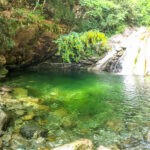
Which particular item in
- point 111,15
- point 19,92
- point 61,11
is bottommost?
point 19,92

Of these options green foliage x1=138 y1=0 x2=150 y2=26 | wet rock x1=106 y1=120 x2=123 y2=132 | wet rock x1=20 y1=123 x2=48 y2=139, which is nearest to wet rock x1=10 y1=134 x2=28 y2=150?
wet rock x1=20 y1=123 x2=48 y2=139

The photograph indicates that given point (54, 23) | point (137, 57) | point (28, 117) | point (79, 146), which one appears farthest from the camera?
point (137, 57)

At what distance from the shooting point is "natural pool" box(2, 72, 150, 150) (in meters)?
9.55

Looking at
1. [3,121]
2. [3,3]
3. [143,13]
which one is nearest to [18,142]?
[3,121]

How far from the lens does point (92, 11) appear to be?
88.5ft

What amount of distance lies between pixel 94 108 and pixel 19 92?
4.47 metres

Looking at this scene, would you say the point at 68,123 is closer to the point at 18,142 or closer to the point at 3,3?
the point at 18,142

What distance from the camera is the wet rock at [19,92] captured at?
14330mm

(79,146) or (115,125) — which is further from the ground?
(79,146)

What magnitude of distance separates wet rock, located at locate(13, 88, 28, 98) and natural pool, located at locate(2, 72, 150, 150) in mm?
306

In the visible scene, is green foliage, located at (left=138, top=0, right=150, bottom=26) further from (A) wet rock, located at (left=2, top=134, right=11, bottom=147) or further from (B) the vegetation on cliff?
(A) wet rock, located at (left=2, top=134, right=11, bottom=147)

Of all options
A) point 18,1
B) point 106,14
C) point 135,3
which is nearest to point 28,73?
point 18,1

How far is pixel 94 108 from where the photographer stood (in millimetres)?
12617

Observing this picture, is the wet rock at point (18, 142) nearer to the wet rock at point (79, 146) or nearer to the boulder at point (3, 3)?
the wet rock at point (79, 146)
